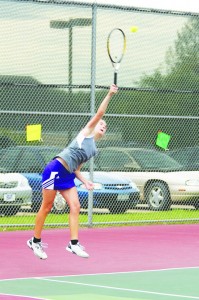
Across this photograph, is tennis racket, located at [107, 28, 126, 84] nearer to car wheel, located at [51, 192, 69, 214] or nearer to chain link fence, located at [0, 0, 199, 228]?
chain link fence, located at [0, 0, 199, 228]

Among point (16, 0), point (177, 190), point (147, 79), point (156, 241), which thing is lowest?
point (177, 190)

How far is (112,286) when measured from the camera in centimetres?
→ 1088

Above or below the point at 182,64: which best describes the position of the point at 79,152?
above

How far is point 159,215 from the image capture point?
66.1 feet

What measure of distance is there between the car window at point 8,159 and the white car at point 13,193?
0.87 feet

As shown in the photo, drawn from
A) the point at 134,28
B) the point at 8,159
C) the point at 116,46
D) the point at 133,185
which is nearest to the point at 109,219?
the point at 133,185

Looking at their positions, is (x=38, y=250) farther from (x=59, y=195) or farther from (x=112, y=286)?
(x=59, y=195)

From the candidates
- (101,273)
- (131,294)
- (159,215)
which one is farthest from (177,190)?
(131,294)

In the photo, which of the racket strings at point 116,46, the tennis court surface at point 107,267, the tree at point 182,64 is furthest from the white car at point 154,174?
the racket strings at point 116,46

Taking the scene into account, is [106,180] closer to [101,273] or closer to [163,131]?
[163,131]

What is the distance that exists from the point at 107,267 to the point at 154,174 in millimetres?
8549

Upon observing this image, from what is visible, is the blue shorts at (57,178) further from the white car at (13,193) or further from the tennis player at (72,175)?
the white car at (13,193)

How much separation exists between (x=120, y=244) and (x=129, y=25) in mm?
4955

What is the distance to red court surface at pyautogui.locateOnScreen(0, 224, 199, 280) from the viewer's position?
494 inches
